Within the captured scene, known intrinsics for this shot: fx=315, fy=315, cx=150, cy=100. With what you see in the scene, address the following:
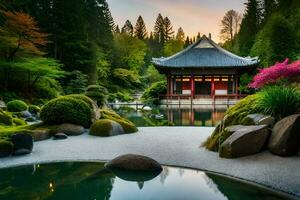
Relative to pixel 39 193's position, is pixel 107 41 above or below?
above

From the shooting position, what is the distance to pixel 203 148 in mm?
8414

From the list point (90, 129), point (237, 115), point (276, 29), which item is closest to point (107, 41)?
point (276, 29)

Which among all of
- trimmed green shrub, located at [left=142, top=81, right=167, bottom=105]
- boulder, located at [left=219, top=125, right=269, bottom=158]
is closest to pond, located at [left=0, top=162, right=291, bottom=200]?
boulder, located at [left=219, top=125, right=269, bottom=158]

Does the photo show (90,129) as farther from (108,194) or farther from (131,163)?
(108,194)

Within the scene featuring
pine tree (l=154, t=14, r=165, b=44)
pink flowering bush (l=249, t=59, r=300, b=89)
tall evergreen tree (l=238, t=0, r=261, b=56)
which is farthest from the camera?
pine tree (l=154, t=14, r=165, b=44)

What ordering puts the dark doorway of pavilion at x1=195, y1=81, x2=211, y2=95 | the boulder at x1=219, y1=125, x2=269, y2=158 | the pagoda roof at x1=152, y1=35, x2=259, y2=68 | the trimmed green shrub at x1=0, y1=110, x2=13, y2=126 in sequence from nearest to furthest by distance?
the boulder at x1=219, y1=125, x2=269, y2=158 < the trimmed green shrub at x1=0, y1=110, x2=13, y2=126 < the pagoda roof at x1=152, y1=35, x2=259, y2=68 < the dark doorway of pavilion at x1=195, y1=81, x2=211, y2=95

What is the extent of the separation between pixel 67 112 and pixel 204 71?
22.9 metres

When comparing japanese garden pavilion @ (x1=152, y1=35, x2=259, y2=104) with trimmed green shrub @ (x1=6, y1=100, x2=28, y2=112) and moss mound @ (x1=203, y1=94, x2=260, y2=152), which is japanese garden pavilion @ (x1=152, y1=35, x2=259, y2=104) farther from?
moss mound @ (x1=203, y1=94, x2=260, y2=152)

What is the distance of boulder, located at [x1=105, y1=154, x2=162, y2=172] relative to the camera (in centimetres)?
668

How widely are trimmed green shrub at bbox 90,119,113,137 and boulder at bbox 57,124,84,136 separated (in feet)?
1.38

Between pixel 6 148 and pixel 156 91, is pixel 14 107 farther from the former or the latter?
pixel 156 91

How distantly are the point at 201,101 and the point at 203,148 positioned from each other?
72.8 ft

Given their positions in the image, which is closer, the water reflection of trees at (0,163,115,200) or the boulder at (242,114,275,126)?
the water reflection of trees at (0,163,115,200)

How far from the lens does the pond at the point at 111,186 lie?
5355mm
